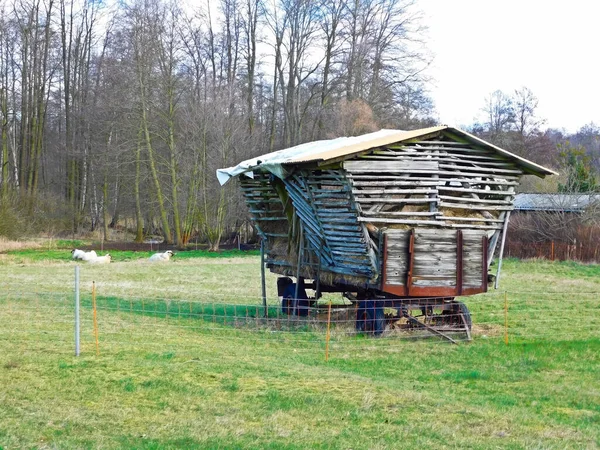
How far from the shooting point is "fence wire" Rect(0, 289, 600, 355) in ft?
39.7

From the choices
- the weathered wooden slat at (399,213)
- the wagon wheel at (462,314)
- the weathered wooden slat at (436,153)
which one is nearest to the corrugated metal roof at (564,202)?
the weathered wooden slat at (436,153)

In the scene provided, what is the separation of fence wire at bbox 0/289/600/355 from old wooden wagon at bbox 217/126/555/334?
0.69ft

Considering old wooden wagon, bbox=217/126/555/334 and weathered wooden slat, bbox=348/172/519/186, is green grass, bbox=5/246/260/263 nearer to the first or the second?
old wooden wagon, bbox=217/126/555/334

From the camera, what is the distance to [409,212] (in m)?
13.3

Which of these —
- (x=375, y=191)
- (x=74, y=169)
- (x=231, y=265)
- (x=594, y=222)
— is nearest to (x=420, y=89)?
(x=594, y=222)

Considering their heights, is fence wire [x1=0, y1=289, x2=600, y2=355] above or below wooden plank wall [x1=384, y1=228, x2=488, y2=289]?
below

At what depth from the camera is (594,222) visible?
3400 centimetres

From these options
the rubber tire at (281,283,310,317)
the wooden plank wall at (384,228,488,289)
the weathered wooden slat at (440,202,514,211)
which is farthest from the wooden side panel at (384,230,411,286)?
the rubber tire at (281,283,310,317)

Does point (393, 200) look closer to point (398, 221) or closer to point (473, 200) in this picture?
point (398, 221)

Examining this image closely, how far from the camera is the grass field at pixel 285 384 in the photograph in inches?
269

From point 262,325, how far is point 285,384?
5867mm

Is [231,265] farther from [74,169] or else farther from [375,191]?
[74,169]

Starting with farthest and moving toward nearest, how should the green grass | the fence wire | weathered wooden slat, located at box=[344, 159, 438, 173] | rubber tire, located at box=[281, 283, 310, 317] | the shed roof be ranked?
1. the green grass
2. rubber tire, located at box=[281, 283, 310, 317]
3. weathered wooden slat, located at box=[344, 159, 438, 173]
4. the shed roof
5. the fence wire

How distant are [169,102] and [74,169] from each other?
10038 millimetres
